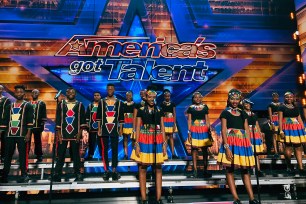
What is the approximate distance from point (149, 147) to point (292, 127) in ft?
9.56

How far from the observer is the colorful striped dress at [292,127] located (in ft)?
15.5

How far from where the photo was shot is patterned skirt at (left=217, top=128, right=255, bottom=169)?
3475mm

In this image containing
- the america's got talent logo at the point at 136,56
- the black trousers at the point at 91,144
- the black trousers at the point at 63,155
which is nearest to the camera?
the black trousers at the point at 63,155

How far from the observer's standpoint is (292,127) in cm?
480

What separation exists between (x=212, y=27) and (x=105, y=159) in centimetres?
566

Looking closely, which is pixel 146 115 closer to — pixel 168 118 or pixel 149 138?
pixel 149 138

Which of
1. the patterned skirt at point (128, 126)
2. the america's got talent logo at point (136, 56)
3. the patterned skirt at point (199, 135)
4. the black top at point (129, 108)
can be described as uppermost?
the america's got talent logo at point (136, 56)

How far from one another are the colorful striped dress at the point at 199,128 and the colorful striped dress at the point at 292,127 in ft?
4.91

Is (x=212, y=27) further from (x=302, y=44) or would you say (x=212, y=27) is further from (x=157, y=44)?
(x=302, y=44)

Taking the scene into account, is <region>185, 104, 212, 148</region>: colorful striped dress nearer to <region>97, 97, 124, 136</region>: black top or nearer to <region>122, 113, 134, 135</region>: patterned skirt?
<region>97, 97, 124, 136</region>: black top

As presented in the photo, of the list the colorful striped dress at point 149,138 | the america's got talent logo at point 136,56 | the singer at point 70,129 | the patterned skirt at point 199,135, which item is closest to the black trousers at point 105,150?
the singer at point 70,129

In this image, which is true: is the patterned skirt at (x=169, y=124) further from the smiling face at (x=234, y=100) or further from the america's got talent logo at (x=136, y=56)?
the america's got talent logo at (x=136, y=56)

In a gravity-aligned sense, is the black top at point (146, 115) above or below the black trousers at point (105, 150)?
above

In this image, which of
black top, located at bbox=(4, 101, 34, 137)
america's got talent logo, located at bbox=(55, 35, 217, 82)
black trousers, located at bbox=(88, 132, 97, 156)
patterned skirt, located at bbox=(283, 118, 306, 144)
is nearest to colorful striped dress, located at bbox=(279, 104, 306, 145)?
patterned skirt, located at bbox=(283, 118, 306, 144)
